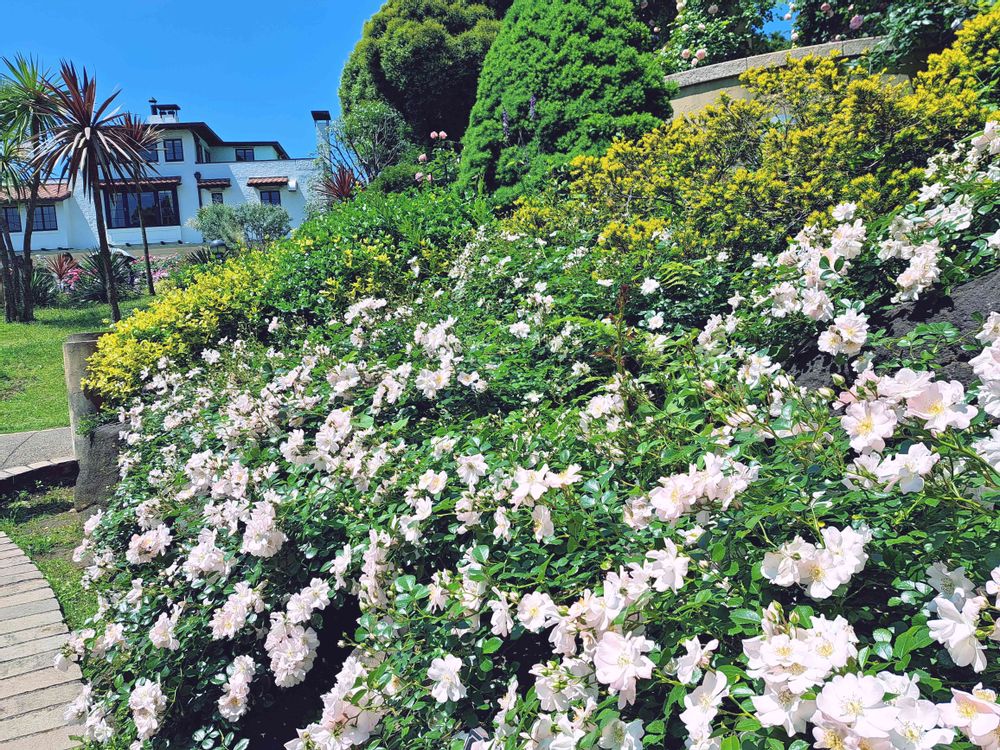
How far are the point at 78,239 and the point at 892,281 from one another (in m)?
43.4

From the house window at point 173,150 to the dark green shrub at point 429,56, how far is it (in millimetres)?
24305

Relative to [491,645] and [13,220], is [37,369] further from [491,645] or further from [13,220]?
[13,220]

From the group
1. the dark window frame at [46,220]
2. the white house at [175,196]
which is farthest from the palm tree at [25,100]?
the dark window frame at [46,220]

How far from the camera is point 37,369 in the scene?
10.1 meters

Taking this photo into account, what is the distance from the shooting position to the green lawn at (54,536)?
3.89 metres

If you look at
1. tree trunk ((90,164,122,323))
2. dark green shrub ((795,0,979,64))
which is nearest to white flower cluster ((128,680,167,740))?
dark green shrub ((795,0,979,64))

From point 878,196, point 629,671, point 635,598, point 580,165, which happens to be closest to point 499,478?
point 635,598

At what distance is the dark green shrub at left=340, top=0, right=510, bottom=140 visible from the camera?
17422 mm

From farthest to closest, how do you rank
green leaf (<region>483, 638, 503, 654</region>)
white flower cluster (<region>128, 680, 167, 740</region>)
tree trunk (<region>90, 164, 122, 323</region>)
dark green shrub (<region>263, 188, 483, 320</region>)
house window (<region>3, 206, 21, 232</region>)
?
house window (<region>3, 206, 21, 232</region>), tree trunk (<region>90, 164, 122, 323</region>), dark green shrub (<region>263, 188, 483, 320</region>), white flower cluster (<region>128, 680, 167, 740</region>), green leaf (<region>483, 638, 503, 654</region>)

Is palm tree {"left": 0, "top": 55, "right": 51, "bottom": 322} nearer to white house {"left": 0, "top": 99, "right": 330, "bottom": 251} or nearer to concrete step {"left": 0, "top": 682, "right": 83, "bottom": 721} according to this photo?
concrete step {"left": 0, "top": 682, "right": 83, "bottom": 721}

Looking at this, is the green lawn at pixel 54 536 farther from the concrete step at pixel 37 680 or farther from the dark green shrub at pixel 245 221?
the dark green shrub at pixel 245 221

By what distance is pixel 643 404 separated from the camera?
184 centimetres

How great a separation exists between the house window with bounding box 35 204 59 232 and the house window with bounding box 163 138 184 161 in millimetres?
6662

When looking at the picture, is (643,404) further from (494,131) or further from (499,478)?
(494,131)
